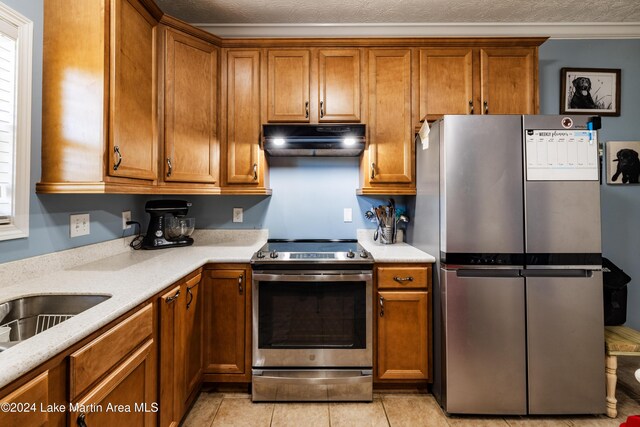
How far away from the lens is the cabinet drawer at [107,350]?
0.88 meters

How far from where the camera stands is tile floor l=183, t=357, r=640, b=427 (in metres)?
1.72

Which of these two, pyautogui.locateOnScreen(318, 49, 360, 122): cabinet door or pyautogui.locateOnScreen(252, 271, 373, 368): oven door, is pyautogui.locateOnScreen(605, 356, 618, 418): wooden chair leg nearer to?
pyautogui.locateOnScreen(252, 271, 373, 368): oven door

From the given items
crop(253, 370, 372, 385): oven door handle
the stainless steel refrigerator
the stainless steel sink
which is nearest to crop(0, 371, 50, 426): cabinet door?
the stainless steel sink

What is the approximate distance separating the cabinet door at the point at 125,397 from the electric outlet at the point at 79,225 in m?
0.84

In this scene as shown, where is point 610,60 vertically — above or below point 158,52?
above

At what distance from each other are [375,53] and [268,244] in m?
1.63

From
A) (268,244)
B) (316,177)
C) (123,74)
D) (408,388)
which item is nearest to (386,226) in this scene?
(316,177)

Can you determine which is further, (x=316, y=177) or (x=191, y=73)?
(x=316, y=177)

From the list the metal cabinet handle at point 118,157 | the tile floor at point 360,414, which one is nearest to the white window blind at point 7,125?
the metal cabinet handle at point 118,157

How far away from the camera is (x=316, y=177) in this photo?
8.37 feet

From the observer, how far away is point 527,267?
1.73 metres

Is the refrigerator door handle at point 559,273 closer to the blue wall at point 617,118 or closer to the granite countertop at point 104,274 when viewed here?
the granite countertop at point 104,274

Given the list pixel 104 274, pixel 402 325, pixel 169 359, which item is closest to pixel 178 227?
pixel 104 274

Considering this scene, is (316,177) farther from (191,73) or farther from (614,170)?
(614,170)
